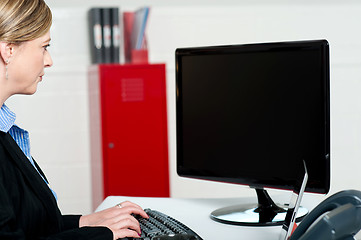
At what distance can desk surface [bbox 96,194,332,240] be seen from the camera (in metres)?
1.37

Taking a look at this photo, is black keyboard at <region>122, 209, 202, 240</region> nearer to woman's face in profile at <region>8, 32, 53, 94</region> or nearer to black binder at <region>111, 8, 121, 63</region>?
woman's face in profile at <region>8, 32, 53, 94</region>

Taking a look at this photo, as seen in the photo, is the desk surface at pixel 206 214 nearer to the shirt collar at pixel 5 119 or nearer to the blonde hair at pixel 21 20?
the shirt collar at pixel 5 119

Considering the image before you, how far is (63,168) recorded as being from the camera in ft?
11.5

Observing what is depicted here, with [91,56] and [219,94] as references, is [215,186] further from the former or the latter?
[219,94]

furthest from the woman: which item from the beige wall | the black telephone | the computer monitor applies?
the beige wall

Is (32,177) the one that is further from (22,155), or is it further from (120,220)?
(120,220)

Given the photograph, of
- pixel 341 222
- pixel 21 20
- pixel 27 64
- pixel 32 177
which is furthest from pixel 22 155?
pixel 341 222

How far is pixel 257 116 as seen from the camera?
147cm

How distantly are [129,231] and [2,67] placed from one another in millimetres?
492

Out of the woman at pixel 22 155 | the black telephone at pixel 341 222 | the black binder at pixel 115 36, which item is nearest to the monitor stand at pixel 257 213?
the woman at pixel 22 155

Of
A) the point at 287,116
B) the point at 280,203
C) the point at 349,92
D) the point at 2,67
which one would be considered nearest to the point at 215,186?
the point at 349,92

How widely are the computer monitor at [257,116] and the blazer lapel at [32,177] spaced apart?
0.48 m

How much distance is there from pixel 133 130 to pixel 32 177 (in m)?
1.95

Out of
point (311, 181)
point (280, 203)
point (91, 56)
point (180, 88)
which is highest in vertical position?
point (91, 56)
